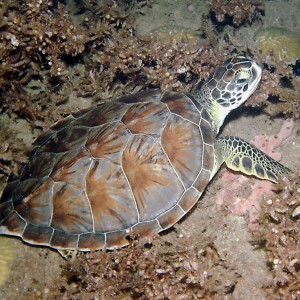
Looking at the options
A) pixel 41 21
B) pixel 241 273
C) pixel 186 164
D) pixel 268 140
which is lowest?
pixel 241 273

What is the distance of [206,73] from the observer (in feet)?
13.2

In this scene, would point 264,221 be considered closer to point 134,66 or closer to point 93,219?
point 93,219

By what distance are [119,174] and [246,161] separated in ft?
4.56

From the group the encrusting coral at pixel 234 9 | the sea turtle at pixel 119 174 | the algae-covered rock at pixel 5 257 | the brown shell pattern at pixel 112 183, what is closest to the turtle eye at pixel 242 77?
the sea turtle at pixel 119 174

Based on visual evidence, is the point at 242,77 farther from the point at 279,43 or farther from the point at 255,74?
the point at 279,43

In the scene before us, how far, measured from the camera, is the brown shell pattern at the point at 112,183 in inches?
118

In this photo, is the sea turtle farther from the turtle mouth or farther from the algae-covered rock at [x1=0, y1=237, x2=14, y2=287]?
the turtle mouth

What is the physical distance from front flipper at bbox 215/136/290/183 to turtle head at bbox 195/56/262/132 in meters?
0.36

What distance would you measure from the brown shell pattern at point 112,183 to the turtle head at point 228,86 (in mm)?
654

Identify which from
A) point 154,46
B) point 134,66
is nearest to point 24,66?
point 134,66

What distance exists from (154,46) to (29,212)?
7.95 feet

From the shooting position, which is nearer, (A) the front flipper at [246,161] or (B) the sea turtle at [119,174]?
(B) the sea turtle at [119,174]

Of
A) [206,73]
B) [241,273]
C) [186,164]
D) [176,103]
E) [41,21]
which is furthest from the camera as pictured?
[206,73]

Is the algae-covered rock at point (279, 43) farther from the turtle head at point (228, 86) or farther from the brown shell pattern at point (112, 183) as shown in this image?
the brown shell pattern at point (112, 183)
